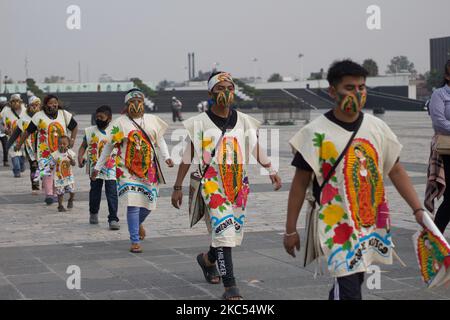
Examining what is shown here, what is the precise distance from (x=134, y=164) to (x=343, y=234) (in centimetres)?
423

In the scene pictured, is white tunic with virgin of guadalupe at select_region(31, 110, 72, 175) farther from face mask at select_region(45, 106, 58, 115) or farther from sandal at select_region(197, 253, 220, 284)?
sandal at select_region(197, 253, 220, 284)

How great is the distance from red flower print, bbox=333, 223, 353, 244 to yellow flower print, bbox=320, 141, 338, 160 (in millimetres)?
407

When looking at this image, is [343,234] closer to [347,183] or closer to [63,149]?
[347,183]

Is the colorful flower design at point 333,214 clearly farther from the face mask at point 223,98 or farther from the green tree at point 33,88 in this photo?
the green tree at point 33,88

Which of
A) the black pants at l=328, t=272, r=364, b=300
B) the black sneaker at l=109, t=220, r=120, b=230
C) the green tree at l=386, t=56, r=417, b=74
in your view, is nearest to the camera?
the black pants at l=328, t=272, r=364, b=300

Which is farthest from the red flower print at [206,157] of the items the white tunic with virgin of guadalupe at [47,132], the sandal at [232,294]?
the white tunic with virgin of guadalupe at [47,132]

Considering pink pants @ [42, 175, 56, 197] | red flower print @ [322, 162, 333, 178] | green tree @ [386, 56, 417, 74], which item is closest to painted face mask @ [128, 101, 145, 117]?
pink pants @ [42, 175, 56, 197]

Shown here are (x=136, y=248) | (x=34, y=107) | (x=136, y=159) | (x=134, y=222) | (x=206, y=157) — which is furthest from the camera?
(x=34, y=107)

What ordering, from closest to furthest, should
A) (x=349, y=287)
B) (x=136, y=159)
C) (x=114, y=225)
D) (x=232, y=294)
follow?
(x=349, y=287) → (x=232, y=294) → (x=136, y=159) → (x=114, y=225)

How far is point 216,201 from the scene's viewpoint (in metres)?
6.60

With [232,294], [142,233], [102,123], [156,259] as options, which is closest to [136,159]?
[142,233]

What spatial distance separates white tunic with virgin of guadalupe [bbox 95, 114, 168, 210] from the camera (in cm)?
878

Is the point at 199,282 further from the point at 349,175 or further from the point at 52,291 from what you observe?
the point at 349,175

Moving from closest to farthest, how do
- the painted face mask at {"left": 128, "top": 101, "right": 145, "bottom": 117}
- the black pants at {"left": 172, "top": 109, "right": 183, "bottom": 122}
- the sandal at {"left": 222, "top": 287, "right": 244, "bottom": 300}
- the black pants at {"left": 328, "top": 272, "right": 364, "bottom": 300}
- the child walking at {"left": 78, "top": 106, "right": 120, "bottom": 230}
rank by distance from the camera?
the black pants at {"left": 328, "top": 272, "right": 364, "bottom": 300}, the sandal at {"left": 222, "top": 287, "right": 244, "bottom": 300}, the painted face mask at {"left": 128, "top": 101, "right": 145, "bottom": 117}, the child walking at {"left": 78, "top": 106, "right": 120, "bottom": 230}, the black pants at {"left": 172, "top": 109, "right": 183, "bottom": 122}
